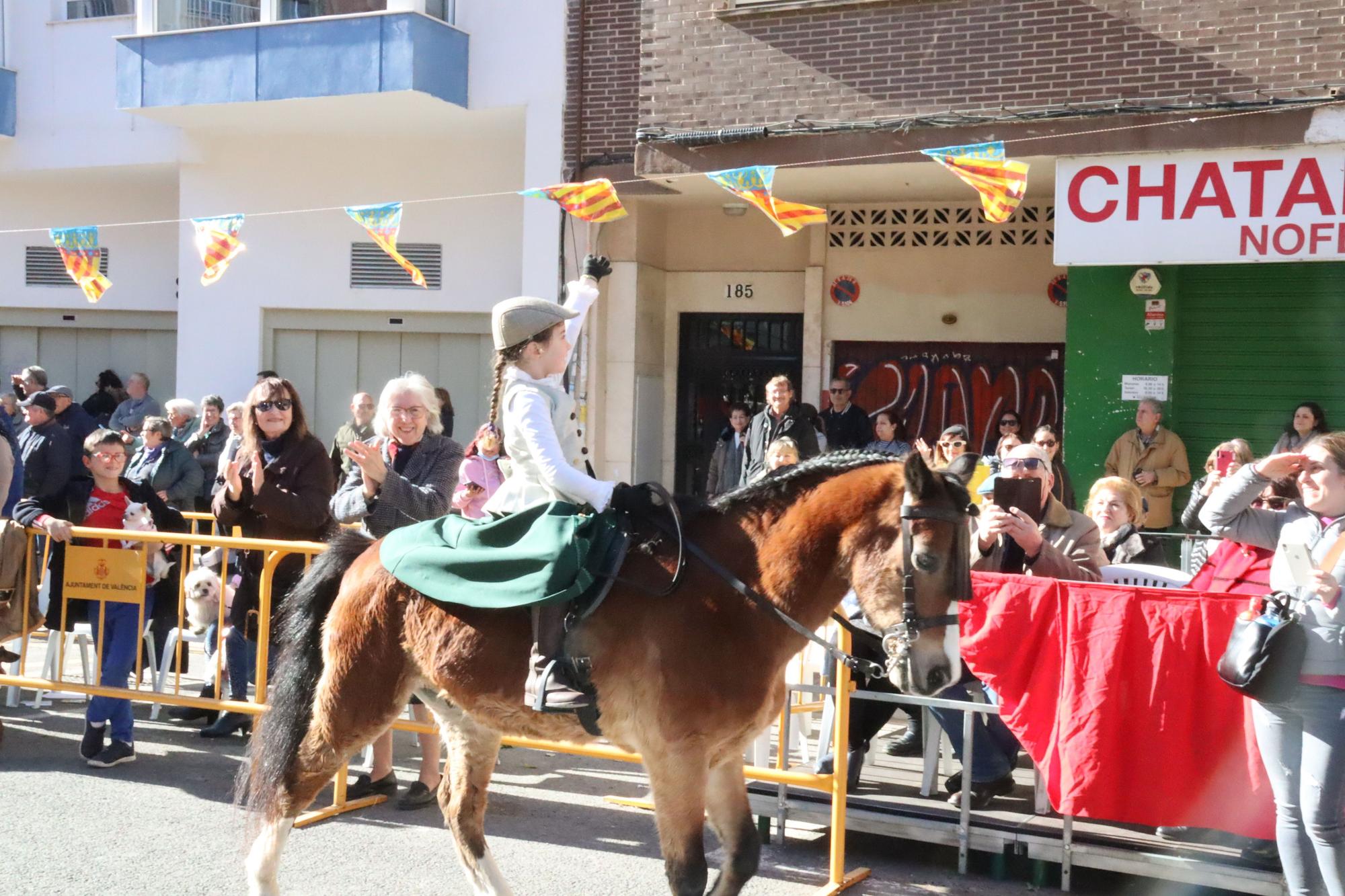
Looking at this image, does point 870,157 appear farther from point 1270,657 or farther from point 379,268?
point 1270,657

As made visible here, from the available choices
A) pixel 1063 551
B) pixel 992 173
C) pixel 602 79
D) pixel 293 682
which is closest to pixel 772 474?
pixel 293 682

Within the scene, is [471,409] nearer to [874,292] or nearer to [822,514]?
[874,292]

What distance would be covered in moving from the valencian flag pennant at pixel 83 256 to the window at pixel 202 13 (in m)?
4.62

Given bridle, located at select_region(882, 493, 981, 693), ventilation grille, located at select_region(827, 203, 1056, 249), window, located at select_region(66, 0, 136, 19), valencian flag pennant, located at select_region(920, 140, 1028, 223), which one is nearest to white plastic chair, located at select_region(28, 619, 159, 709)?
bridle, located at select_region(882, 493, 981, 693)

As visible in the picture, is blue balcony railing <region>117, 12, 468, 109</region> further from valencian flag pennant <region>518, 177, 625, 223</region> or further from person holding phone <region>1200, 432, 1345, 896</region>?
person holding phone <region>1200, 432, 1345, 896</region>

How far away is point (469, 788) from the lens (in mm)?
5184

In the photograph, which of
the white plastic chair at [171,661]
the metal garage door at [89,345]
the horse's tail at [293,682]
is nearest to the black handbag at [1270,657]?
the horse's tail at [293,682]

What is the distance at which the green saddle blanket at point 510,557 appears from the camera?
14.8 ft

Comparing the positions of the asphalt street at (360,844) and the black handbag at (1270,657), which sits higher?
the black handbag at (1270,657)

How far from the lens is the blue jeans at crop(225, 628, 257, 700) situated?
25.3ft

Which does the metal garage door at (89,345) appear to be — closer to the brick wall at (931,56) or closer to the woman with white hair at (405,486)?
the brick wall at (931,56)

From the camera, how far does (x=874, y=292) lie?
1562 centimetres

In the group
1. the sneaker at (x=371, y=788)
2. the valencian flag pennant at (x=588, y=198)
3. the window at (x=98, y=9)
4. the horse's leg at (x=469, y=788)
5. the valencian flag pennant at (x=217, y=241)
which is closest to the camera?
the horse's leg at (x=469, y=788)

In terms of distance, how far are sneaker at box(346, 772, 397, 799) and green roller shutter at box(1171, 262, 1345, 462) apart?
891 cm
